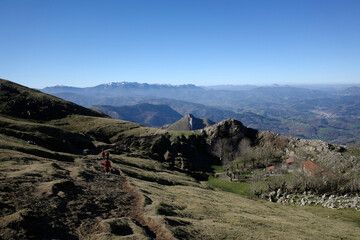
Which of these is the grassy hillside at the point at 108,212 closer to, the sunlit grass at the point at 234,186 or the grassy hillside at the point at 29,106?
the sunlit grass at the point at 234,186

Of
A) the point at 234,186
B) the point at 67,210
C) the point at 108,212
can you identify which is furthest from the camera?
the point at 234,186

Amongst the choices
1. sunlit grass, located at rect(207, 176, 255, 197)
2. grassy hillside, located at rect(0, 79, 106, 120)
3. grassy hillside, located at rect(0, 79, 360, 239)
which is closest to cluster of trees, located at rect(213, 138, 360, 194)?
sunlit grass, located at rect(207, 176, 255, 197)

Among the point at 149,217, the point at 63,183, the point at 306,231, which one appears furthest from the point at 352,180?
the point at 63,183

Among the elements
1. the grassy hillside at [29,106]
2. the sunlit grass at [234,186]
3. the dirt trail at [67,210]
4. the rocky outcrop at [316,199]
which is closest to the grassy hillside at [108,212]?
the dirt trail at [67,210]

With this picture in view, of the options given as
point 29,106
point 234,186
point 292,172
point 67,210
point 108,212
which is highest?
point 29,106

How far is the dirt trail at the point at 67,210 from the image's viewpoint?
2009 cm

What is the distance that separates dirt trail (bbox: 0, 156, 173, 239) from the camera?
2009 centimetres

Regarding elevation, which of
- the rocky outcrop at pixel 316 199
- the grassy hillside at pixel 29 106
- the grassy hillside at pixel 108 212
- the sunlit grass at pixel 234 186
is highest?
the grassy hillside at pixel 29 106

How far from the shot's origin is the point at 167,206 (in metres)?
32.9

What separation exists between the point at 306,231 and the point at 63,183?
39570mm

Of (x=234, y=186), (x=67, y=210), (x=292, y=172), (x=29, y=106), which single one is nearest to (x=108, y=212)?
(x=67, y=210)

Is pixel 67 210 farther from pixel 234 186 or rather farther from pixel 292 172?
pixel 292 172

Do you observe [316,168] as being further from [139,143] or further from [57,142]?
[57,142]

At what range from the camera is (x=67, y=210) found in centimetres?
2541
